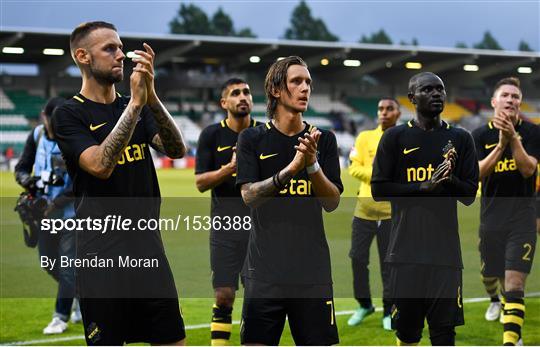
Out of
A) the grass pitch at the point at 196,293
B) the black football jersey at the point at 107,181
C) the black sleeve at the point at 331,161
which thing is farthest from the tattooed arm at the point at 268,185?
the grass pitch at the point at 196,293

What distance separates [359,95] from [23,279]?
5188cm

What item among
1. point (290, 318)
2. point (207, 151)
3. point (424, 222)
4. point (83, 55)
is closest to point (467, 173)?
point (424, 222)

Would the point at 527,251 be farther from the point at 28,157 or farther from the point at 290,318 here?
the point at 28,157

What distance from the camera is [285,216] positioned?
5.17 metres

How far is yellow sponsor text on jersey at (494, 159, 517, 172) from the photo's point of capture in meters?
7.83

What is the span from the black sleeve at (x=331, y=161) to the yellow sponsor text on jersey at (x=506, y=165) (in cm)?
302

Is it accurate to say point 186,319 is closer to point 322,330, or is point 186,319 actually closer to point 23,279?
point 23,279

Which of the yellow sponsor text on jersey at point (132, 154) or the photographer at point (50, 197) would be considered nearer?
the yellow sponsor text on jersey at point (132, 154)

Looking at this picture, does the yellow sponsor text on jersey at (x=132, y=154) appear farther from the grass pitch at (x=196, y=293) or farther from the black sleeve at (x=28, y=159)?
the black sleeve at (x=28, y=159)

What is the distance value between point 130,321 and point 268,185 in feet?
3.58

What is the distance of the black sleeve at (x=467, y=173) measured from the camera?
5.68 m

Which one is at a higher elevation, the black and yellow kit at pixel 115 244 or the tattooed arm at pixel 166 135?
the tattooed arm at pixel 166 135

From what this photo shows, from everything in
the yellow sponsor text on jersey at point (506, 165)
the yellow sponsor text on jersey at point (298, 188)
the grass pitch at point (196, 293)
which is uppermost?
the yellow sponsor text on jersey at point (506, 165)

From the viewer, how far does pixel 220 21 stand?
106 meters
